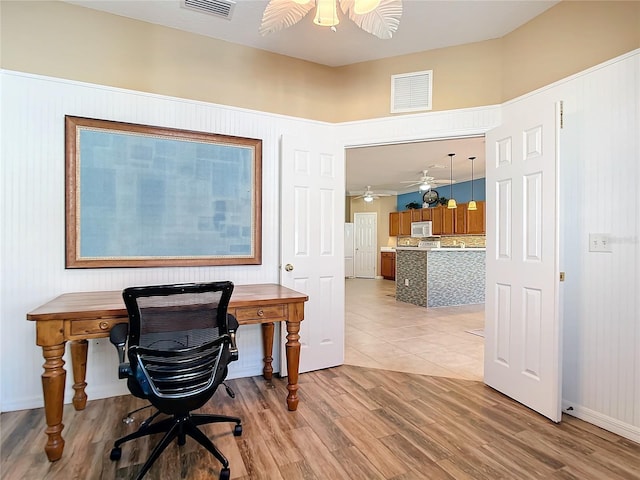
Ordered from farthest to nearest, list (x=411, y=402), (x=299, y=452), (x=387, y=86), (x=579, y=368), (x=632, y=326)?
(x=387, y=86)
(x=411, y=402)
(x=579, y=368)
(x=632, y=326)
(x=299, y=452)

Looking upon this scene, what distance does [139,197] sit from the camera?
2.55 m

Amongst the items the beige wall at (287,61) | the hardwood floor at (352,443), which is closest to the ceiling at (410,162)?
the beige wall at (287,61)

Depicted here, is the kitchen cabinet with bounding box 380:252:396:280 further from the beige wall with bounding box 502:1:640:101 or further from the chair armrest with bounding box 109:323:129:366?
the chair armrest with bounding box 109:323:129:366

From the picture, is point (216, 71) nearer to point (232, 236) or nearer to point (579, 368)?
point (232, 236)

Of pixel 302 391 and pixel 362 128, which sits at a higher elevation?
pixel 362 128

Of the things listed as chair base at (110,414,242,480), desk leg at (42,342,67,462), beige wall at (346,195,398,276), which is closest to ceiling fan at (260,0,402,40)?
desk leg at (42,342,67,462)

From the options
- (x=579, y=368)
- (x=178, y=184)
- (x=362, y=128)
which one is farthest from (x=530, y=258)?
(x=178, y=184)

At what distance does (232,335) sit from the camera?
1905 millimetres

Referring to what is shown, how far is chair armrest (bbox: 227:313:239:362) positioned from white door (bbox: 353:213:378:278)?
354 inches

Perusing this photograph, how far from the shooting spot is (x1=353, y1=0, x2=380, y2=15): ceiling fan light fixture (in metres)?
1.62

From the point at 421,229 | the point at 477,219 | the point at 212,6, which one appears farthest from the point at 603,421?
the point at 421,229

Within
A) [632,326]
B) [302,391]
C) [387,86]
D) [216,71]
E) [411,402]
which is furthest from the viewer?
[387,86]

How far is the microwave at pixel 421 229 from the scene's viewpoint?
869cm

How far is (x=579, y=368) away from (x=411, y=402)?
45.6 inches
